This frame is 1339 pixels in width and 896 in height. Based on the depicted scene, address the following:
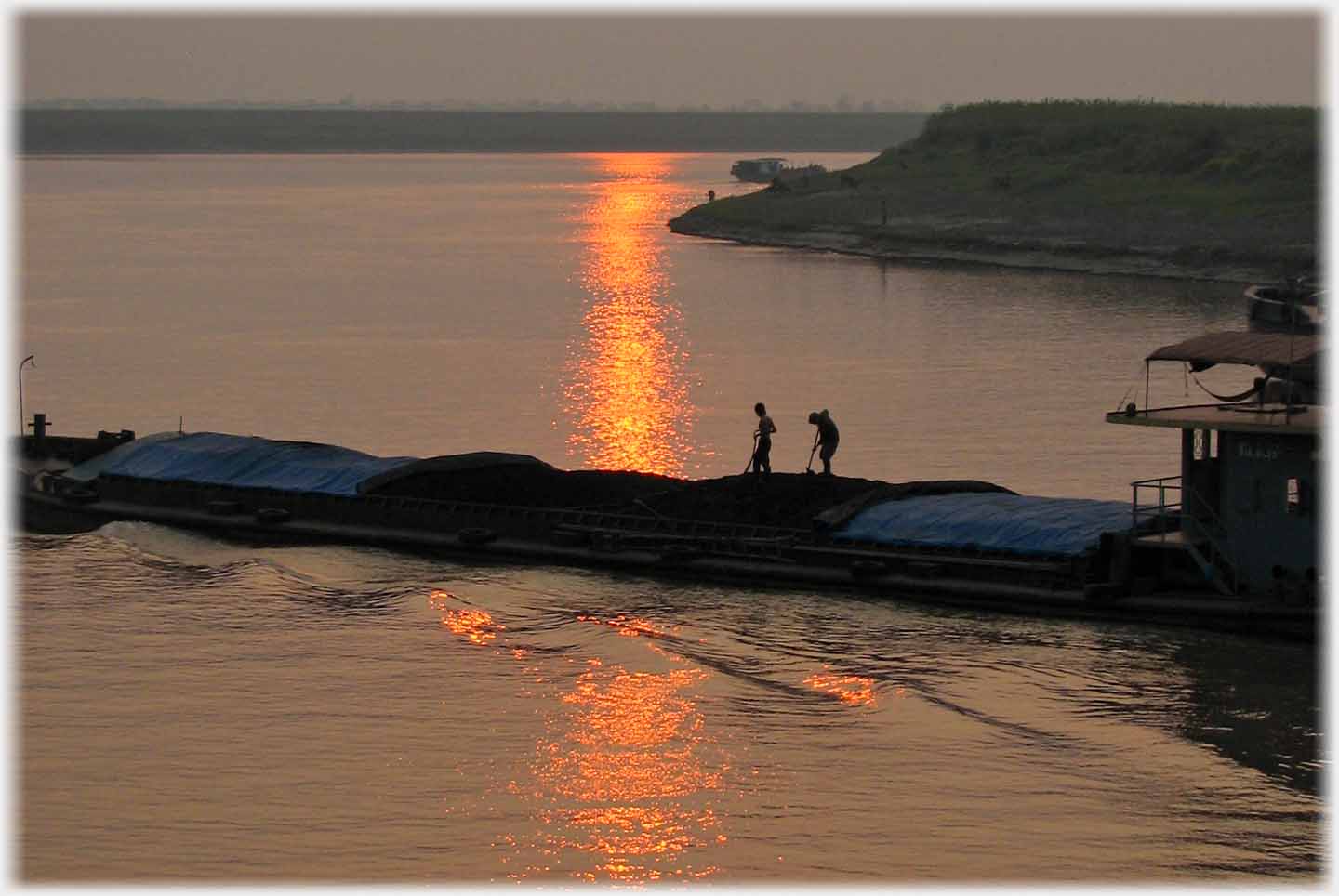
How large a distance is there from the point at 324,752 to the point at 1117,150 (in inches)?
4310

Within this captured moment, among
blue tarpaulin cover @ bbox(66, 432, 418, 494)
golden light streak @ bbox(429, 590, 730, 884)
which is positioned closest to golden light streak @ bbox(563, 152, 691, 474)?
blue tarpaulin cover @ bbox(66, 432, 418, 494)

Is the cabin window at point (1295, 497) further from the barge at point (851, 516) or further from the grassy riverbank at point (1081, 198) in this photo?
the grassy riverbank at point (1081, 198)

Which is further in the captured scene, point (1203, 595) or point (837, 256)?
point (837, 256)

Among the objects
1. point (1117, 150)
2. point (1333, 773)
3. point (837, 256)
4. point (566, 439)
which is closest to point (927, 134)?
point (1117, 150)

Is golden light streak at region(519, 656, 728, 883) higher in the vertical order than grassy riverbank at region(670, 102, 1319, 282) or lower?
lower

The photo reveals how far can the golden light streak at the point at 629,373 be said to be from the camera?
155ft

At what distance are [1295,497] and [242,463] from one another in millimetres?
17404

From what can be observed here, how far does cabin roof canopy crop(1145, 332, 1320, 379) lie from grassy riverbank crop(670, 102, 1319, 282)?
63.3 metres

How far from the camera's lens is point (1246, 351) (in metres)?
30.8

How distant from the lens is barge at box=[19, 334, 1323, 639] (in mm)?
29500

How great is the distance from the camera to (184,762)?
81.4 feet

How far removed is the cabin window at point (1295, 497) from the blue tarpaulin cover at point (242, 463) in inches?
551

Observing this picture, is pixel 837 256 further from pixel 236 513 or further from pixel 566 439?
pixel 236 513

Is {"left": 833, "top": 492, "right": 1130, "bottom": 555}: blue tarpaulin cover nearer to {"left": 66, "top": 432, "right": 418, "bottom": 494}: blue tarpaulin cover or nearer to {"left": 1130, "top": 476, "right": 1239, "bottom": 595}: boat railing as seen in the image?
{"left": 1130, "top": 476, "right": 1239, "bottom": 595}: boat railing
